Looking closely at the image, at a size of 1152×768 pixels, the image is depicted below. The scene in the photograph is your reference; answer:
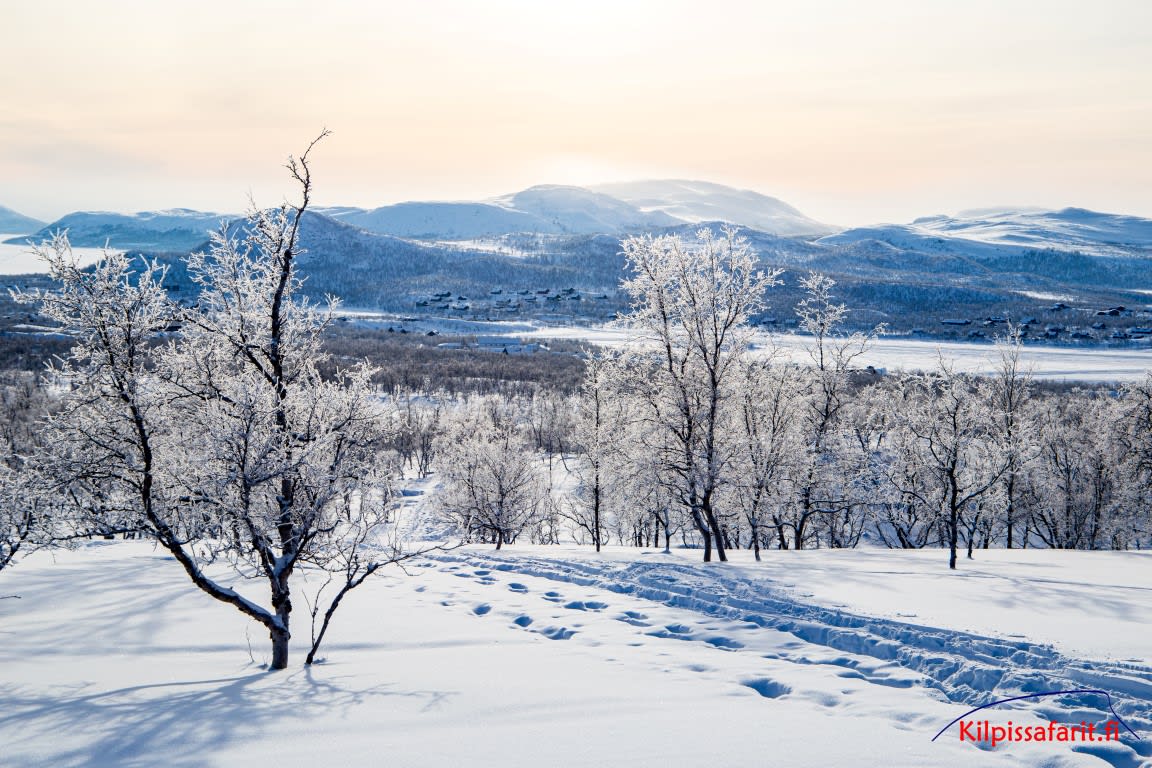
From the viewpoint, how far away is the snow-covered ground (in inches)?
265

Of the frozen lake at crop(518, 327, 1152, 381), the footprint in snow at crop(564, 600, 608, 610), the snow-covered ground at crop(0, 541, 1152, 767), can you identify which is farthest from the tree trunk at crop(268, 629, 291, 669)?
the frozen lake at crop(518, 327, 1152, 381)

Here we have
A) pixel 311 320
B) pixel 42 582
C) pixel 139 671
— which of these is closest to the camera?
pixel 139 671

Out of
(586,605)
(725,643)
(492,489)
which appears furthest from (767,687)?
(492,489)

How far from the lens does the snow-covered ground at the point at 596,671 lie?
6.73 meters

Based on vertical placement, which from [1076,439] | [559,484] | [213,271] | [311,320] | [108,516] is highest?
[213,271]

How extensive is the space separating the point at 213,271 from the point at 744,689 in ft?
35.0

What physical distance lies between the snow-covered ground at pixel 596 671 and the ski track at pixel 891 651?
0.13 feet

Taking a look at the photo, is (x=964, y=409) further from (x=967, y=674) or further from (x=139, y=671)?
(x=139, y=671)

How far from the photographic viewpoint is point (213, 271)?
10.6 metres

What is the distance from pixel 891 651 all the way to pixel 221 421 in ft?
36.7

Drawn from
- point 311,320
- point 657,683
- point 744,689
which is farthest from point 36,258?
point 744,689

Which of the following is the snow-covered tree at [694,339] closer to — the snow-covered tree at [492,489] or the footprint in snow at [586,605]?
the footprint in snow at [586,605]

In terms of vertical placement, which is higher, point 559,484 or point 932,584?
point 932,584

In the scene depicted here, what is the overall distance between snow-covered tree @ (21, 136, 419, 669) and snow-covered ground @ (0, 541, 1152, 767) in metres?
1.98
